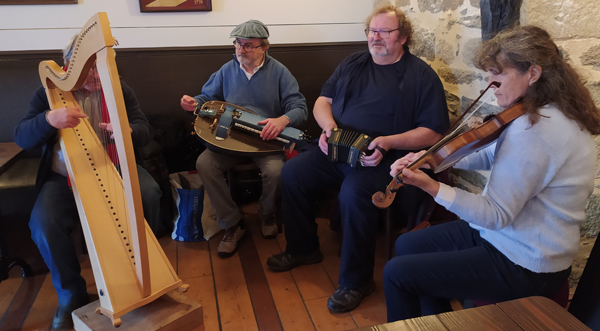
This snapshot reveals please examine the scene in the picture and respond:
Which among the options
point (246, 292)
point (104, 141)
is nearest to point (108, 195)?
point (104, 141)

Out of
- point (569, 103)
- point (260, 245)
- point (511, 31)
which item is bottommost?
→ point (260, 245)

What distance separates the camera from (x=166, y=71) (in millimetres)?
2779

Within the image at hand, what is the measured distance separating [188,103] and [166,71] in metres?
0.62

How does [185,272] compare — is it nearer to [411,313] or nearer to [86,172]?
[86,172]

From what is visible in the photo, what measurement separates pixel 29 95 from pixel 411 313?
2.54m

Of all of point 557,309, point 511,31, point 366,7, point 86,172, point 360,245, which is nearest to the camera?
point 557,309

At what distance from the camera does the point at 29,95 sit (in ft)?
8.41

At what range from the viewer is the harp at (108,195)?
40.7 inches

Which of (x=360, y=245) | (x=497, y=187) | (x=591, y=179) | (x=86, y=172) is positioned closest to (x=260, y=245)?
(x=360, y=245)

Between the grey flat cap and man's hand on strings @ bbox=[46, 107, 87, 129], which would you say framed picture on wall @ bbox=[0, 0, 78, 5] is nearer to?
the grey flat cap

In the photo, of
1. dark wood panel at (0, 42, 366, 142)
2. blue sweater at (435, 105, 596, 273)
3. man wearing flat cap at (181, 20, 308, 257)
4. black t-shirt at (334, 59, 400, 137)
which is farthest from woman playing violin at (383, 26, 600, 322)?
dark wood panel at (0, 42, 366, 142)

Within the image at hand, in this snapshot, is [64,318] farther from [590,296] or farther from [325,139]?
[590,296]

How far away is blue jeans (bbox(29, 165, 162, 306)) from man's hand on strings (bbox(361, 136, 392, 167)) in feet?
4.35

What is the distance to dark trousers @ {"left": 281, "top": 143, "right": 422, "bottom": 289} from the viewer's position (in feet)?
5.94
